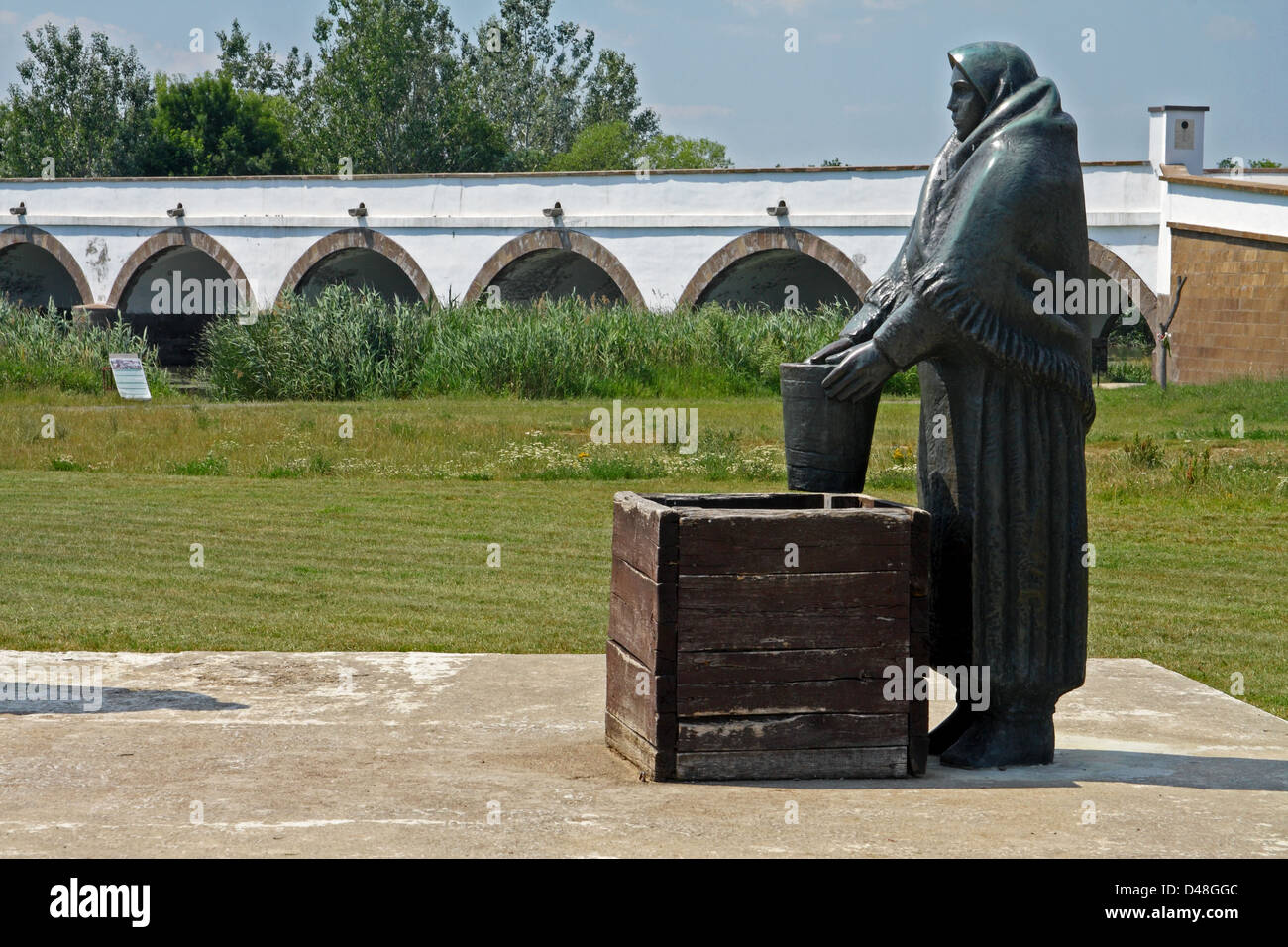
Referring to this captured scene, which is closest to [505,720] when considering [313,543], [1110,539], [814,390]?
[814,390]

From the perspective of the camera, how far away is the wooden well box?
459 cm

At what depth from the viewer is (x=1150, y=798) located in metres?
4.59

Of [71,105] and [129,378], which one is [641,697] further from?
[71,105]

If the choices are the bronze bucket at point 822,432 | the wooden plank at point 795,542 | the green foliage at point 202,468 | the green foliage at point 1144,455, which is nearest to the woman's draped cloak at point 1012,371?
the bronze bucket at point 822,432

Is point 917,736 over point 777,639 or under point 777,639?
under

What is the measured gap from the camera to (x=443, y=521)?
12117 mm

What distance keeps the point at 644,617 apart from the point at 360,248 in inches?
1173

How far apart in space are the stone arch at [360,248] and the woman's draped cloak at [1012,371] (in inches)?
1090

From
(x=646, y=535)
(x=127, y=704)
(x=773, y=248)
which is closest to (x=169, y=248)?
(x=773, y=248)

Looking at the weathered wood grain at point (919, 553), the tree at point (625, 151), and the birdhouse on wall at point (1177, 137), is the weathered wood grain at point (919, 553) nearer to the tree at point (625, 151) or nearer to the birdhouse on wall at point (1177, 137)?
the birdhouse on wall at point (1177, 137)

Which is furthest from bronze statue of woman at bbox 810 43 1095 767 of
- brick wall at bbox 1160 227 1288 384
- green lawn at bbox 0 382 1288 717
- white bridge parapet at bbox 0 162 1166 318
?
white bridge parapet at bbox 0 162 1166 318

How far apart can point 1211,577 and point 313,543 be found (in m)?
5.93

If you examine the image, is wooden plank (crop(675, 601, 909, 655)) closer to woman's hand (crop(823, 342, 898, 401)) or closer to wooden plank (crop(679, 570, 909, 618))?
wooden plank (crop(679, 570, 909, 618))

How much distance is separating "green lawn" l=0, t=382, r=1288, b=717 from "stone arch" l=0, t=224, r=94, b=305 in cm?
1704
